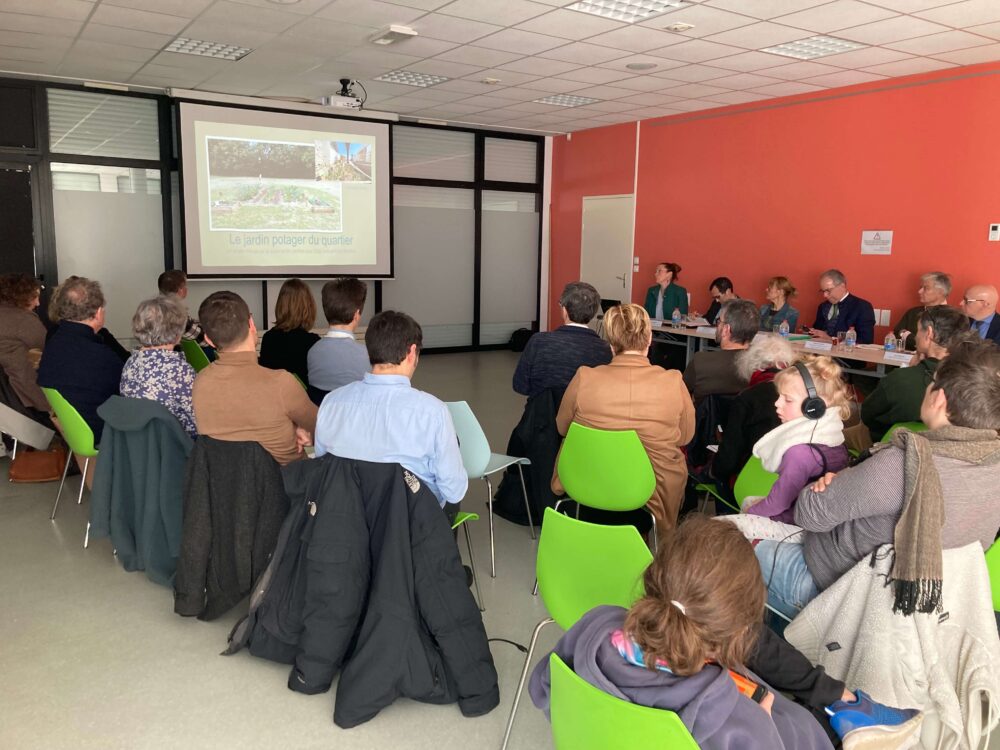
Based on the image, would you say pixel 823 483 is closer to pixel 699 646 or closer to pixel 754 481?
pixel 754 481

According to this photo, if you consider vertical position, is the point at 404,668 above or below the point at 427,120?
below

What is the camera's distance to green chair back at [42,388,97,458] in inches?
137

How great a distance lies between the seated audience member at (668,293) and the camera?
27.2 feet

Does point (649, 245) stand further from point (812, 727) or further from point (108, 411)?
point (812, 727)

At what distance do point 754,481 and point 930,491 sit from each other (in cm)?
108

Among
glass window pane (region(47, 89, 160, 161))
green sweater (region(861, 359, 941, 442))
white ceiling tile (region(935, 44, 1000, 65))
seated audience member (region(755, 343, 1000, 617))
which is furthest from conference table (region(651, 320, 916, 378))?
glass window pane (region(47, 89, 160, 161))

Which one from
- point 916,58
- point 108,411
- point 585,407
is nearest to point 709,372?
point 585,407

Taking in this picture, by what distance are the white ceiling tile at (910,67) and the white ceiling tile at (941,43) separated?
10.1 inches

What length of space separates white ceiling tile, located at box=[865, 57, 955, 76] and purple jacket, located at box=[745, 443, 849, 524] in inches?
187

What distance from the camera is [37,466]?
466cm

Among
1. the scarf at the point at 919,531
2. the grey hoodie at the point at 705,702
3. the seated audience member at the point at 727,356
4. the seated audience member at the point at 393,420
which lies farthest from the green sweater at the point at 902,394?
the grey hoodie at the point at 705,702

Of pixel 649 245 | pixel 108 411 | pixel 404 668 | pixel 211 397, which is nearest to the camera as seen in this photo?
pixel 404 668

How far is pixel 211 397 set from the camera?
9.08 feet

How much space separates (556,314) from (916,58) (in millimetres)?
5819
